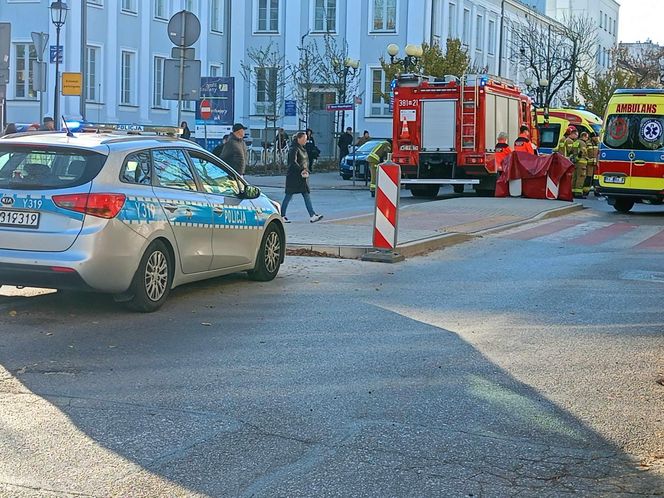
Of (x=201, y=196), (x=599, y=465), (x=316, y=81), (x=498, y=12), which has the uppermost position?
(x=498, y=12)

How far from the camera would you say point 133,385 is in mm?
6715

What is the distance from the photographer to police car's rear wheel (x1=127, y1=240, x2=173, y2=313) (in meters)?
8.92

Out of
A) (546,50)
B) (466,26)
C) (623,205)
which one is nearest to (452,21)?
(466,26)

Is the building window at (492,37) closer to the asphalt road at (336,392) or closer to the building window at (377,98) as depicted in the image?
the building window at (377,98)

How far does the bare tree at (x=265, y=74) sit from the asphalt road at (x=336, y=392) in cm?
4123

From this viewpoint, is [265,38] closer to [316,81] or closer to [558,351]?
[316,81]

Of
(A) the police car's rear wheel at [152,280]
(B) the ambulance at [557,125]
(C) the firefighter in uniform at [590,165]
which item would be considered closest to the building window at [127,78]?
(B) the ambulance at [557,125]

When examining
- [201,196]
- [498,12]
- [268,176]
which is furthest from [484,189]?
[498,12]

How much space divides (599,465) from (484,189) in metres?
22.6

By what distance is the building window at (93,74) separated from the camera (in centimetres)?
4222

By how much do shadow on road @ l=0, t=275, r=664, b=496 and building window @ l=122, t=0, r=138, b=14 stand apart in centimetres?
3725

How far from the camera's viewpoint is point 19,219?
867 cm

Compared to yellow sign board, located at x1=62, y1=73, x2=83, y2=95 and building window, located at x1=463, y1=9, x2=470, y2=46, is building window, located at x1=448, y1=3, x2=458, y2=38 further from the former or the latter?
yellow sign board, located at x1=62, y1=73, x2=83, y2=95

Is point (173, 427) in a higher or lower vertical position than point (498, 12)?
lower
